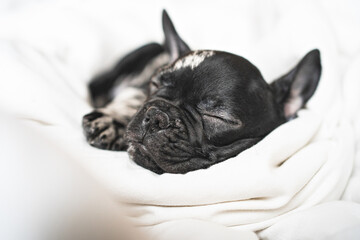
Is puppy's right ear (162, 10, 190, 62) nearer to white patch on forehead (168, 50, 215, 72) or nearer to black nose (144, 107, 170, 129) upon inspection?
white patch on forehead (168, 50, 215, 72)

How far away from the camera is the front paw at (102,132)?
177 cm

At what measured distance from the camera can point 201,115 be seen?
63.1 inches

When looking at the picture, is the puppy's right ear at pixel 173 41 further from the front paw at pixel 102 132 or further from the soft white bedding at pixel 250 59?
the front paw at pixel 102 132

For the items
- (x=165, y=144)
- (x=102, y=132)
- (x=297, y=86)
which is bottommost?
(x=102, y=132)

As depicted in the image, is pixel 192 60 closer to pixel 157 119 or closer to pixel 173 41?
pixel 157 119

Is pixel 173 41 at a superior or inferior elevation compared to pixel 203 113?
superior

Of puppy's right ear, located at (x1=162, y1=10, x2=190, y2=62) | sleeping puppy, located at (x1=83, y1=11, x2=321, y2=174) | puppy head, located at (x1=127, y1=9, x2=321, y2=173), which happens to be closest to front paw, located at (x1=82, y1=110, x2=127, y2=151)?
sleeping puppy, located at (x1=83, y1=11, x2=321, y2=174)

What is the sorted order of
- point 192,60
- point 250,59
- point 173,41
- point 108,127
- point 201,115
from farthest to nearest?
1. point 250,59
2. point 173,41
3. point 108,127
4. point 192,60
5. point 201,115

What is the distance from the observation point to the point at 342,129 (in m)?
1.85

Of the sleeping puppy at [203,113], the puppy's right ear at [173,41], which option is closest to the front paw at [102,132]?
the sleeping puppy at [203,113]

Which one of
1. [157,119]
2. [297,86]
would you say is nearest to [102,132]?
[157,119]

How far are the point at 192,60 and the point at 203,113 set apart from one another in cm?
29

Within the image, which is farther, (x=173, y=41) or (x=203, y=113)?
(x=173, y=41)

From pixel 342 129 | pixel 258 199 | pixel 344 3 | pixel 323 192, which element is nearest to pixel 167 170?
pixel 258 199
